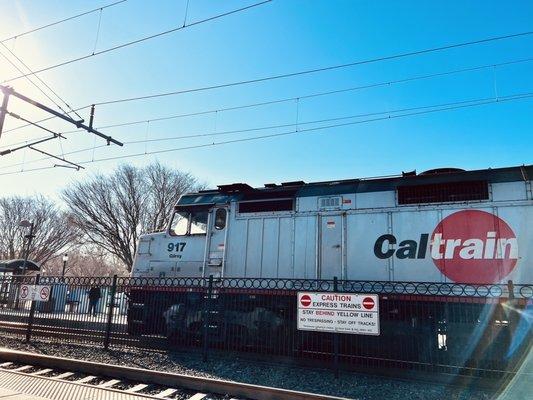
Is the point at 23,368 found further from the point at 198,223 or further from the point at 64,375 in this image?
the point at 198,223

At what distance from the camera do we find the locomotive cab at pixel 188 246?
38.6 ft

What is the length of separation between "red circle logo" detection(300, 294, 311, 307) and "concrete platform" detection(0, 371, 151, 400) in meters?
3.52

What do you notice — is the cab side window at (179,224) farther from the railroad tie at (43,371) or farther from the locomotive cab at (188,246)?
the railroad tie at (43,371)

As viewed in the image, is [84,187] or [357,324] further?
[84,187]

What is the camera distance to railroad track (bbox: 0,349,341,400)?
6.32 metres

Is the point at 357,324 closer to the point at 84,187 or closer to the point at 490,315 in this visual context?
the point at 490,315

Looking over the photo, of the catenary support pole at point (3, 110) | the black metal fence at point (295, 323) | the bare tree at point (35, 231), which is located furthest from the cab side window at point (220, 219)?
the bare tree at point (35, 231)

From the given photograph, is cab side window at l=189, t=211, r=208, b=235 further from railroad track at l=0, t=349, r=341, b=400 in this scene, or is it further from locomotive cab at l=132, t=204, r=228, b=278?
railroad track at l=0, t=349, r=341, b=400

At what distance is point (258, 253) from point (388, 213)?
370 centimetres

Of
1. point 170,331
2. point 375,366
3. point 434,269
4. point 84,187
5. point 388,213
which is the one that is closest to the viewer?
point 375,366

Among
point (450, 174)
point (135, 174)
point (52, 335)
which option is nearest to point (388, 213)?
point (450, 174)

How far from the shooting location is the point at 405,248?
9594mm

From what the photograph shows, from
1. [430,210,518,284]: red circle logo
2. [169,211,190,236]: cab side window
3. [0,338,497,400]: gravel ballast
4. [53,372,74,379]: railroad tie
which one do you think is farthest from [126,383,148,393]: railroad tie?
[430,210,518,284]: red circle logo

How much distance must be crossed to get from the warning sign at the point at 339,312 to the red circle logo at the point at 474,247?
2.44 metres
